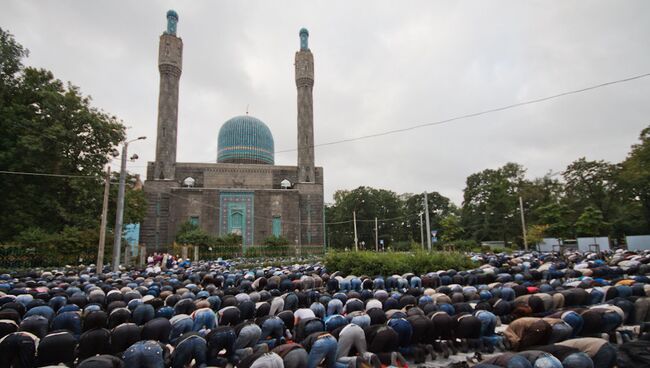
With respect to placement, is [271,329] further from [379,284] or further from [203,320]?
[379,284]

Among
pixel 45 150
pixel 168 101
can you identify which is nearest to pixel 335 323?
pixel 45 150

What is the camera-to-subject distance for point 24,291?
11711 mm

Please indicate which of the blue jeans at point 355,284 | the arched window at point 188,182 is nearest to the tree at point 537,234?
the blue jeans at point 355,284

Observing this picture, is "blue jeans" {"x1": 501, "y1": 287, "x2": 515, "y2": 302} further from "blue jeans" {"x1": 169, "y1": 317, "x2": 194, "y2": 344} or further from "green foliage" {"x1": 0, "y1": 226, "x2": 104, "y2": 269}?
"green foliage" {"x1": 0, "y1": 226, "x2": 104, "y2": 269}

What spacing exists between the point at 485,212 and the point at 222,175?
40.7 metres

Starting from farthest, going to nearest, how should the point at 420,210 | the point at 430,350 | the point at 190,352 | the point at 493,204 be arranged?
the point at 420,210 < the point at 493,204 < the point at 430,350 < the point at 190,352

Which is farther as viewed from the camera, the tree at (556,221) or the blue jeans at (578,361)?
the tree at (556,221)

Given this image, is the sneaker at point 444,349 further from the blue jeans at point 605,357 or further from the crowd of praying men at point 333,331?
the blue jeans at point 605,357

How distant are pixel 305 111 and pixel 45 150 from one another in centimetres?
2805

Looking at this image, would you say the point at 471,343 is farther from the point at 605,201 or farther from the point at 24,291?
the point at 605,201

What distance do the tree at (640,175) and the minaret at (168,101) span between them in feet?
162

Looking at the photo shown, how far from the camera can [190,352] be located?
6543mm

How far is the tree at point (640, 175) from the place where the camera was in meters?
35.8

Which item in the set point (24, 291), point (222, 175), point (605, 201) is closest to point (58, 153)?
point (24, 291)
